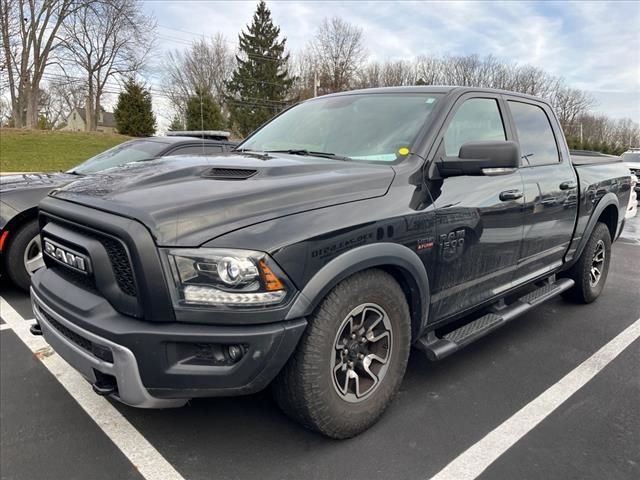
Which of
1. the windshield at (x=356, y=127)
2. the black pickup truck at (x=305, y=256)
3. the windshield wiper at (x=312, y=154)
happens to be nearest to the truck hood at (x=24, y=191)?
the black pickup truck at (x=305, y=256)

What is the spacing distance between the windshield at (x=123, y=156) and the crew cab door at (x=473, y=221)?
3812 millimetres

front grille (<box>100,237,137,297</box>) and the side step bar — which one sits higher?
front grille (<box>100,237,137,297</box>)

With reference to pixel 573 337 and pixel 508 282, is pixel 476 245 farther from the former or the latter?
pixel 573 337

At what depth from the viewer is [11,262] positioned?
4.52 m

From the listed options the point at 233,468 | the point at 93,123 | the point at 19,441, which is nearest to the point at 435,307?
the point at 233,468

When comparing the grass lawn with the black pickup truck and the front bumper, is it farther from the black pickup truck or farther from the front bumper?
the front bumper

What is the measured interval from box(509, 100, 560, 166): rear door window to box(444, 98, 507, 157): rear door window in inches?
11.2

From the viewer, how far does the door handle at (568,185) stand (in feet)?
12.3

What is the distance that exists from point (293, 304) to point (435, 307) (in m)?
1.10

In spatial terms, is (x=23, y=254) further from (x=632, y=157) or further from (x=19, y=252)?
(x=632, y=157)

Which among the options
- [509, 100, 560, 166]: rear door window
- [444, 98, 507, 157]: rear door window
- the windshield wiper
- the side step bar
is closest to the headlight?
the windshield wiper

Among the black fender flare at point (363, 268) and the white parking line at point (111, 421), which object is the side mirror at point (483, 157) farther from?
the white parking line at point (111, 421)

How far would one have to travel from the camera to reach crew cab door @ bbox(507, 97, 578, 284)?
3404 mm

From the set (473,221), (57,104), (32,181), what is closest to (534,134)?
(473,221)
